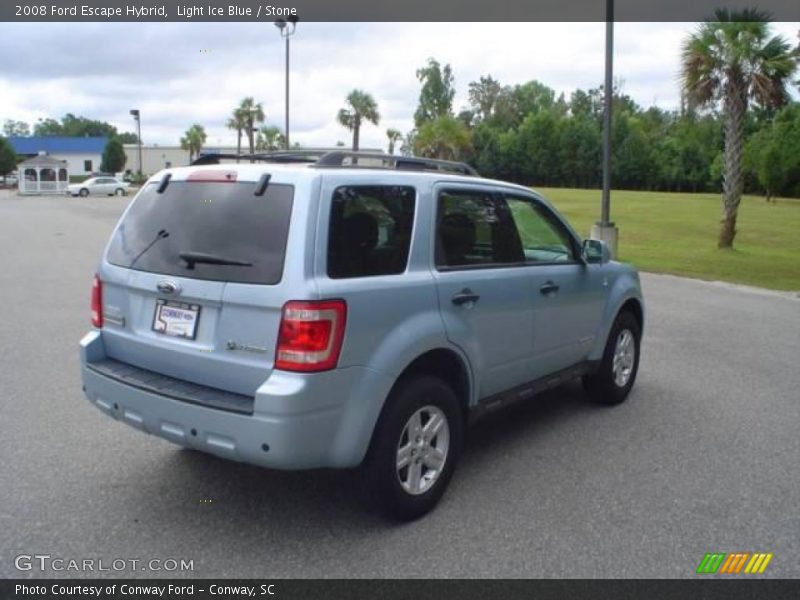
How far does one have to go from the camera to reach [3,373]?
21.9 feet

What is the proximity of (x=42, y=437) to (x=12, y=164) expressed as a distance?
82.1 meters

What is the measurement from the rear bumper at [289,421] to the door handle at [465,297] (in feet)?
2.44

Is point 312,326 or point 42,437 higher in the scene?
point 312,326

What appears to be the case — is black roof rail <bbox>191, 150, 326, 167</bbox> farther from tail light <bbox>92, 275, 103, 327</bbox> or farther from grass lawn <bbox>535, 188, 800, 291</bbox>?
grass lawn <bbox>535, 188, 800, 291</bbox>

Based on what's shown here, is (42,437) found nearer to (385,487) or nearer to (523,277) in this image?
(385,487)

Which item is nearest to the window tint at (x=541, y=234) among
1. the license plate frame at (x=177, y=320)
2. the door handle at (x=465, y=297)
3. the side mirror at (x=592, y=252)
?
the side mirror at (x=592, y=252)

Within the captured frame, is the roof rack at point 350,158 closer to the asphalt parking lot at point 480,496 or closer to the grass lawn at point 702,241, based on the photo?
the asphalt parking lot at point 480,496

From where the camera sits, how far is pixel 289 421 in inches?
132

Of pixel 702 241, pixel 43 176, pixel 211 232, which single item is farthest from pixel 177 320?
pixel 43 176

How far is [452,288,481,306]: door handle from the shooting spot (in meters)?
4.19

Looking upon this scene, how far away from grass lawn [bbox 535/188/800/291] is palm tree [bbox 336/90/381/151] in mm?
19378

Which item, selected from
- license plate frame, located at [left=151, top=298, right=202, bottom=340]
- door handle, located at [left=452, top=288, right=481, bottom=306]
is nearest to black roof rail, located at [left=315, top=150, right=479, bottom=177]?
door handle, located at [left=452, top=288, right=481, bottom=306]

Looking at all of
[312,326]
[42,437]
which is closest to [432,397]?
[312,326]

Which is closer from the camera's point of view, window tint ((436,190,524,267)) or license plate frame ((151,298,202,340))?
license plate frame ((151,298,202,340))
